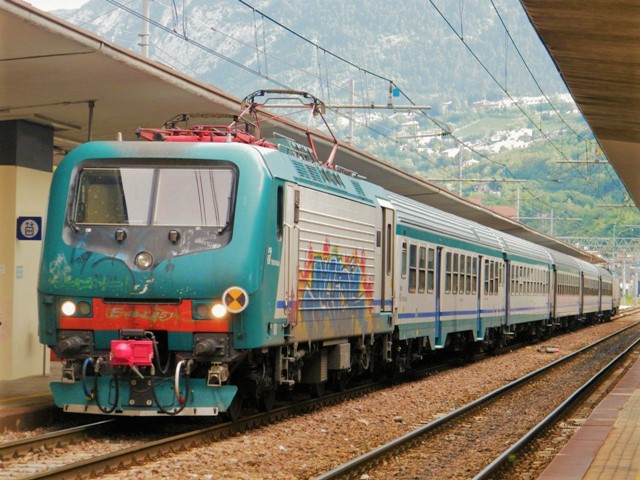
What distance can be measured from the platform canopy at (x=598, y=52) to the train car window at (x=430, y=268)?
3796mm

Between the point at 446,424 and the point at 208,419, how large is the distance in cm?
285

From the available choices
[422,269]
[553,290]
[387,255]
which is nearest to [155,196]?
[387,255]

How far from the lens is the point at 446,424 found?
519 inches

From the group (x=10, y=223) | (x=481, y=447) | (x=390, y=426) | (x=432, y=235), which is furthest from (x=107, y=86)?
(x=432, y=235)

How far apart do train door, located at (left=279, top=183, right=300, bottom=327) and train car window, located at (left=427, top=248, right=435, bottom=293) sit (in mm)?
7610

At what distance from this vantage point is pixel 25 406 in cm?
1188

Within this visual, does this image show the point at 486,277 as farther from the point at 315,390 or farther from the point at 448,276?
the point at 315,390

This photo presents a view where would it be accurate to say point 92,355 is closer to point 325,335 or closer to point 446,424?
point 325,335

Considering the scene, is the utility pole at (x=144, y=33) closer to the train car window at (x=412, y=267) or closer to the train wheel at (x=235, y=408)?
the train car window at (x=412, y=267)

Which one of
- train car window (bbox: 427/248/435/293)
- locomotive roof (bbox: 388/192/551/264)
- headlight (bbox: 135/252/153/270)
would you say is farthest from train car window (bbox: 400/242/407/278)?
headlight (bbox: 135/252/153/270)

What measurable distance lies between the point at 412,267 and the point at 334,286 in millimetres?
4837

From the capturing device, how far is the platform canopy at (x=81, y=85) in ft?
36.4

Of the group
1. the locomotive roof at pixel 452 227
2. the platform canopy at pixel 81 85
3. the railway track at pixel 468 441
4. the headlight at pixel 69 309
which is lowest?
the railway track at pixel 468 441

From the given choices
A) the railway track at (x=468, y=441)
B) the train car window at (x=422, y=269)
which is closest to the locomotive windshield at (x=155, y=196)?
the railway track at (x=468, y=441)
